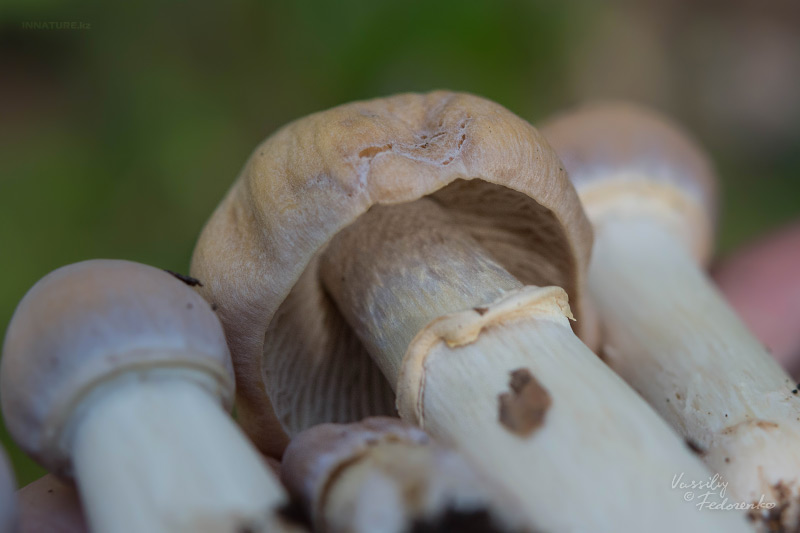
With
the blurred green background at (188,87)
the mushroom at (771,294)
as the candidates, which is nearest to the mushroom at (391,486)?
the mushroom at (771,294)

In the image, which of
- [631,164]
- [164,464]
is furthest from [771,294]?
[164,464]

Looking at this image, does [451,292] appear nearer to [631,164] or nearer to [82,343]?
[82,343]

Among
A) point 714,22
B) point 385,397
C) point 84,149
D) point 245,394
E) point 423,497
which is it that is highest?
point 714,22

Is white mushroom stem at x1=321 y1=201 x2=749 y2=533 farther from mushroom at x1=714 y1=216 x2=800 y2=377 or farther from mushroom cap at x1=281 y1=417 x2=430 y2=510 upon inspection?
mushroom at x1=714 y1=216 x2=800 y2=377

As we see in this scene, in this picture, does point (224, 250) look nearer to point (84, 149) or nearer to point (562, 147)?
point (562, 147)

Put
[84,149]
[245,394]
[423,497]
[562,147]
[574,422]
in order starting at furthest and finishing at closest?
[84,149]
[562,147]
[245,394]
[574,422]
[423,497]

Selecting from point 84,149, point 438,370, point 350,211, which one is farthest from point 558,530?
point 84,149

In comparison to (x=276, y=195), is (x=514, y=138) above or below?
above
